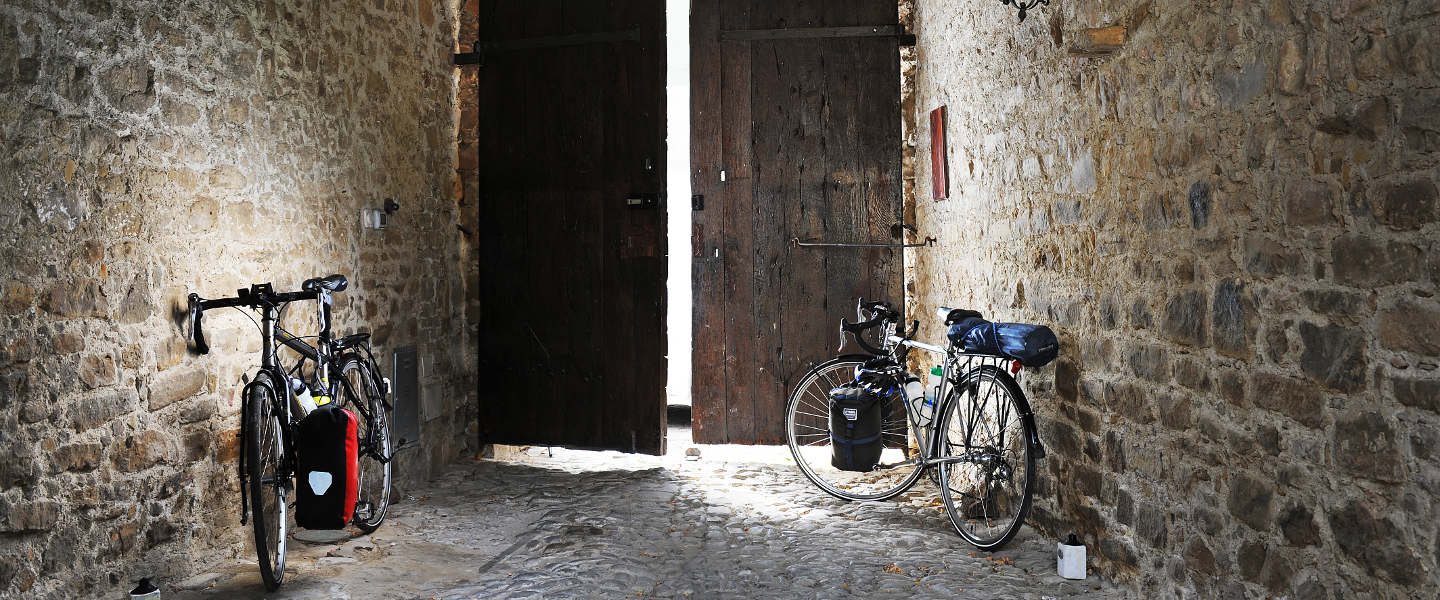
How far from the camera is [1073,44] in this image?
9.87 feet

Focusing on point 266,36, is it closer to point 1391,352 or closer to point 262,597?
point 262,597

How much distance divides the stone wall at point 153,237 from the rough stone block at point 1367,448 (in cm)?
328

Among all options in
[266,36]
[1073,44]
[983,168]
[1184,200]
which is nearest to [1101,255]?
[1184,200]

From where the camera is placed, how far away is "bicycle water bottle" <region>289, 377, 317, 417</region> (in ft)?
10.5

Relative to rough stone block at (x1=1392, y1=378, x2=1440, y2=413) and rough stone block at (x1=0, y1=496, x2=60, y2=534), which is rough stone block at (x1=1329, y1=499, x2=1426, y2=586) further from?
rough stone block at (x1=0, y1=496, x2=60, y2=534)

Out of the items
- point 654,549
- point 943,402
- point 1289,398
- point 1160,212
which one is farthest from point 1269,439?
point 654,549

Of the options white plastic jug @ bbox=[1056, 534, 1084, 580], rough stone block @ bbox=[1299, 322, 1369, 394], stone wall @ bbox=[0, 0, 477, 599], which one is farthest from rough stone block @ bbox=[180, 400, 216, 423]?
rough stone block @ bbox=[1299, 322, 1369, 394]

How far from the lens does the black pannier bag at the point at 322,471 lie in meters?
3.04

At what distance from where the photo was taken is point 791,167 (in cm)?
510

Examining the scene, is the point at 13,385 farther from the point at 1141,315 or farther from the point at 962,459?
the point at 1141,315

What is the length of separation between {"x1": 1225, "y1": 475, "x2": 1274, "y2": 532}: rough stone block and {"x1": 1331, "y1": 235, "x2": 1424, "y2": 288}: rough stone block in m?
0.58

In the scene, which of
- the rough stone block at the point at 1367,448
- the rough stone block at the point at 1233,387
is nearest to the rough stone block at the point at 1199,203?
the rough stone block at the point at 1233,387

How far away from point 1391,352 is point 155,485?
3404 millimetres

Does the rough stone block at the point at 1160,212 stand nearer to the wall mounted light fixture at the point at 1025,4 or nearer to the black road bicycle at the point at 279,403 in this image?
the wall mounted light fixture at the point at 1025,4
